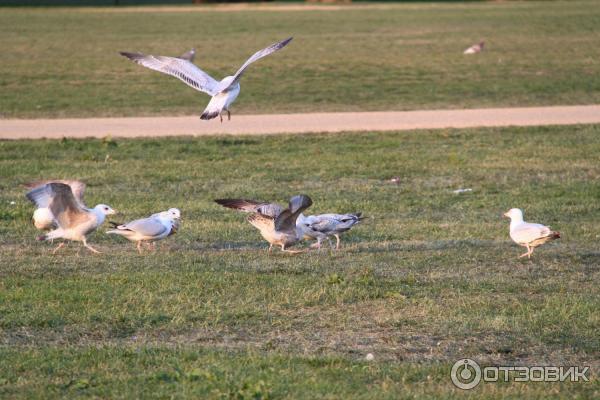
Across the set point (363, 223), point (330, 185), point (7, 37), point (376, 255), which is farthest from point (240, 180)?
point (7, 37)

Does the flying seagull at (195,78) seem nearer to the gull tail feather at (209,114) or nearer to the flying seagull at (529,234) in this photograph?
the gull tail feather at (209,114)

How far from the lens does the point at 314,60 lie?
33.3 m

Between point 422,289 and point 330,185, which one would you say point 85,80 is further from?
point 422,289

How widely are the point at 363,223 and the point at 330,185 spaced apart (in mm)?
2432

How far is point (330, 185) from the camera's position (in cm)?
1430

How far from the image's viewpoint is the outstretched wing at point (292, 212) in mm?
9281

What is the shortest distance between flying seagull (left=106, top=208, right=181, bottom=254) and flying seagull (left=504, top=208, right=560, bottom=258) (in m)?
3.05

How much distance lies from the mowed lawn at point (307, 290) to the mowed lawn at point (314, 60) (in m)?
8.02

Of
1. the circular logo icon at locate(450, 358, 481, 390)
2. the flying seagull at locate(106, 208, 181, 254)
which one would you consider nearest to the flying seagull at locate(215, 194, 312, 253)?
the flying seagull at locate(106, 208, 181, 254)

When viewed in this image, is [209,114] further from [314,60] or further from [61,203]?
[314,60]

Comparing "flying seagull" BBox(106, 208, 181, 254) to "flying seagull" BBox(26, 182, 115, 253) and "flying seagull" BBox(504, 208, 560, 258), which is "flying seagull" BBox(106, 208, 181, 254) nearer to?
"flying seagull" BBox(26, 182, 115, 253)

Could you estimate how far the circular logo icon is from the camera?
6541mm

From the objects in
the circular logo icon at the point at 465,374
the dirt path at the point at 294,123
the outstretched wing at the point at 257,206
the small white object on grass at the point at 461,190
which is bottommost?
the dirt path at the point at 294,123

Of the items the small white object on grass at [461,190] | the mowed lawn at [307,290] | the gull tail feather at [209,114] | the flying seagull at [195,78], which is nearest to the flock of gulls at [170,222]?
the mowed lawn at [307,290]
